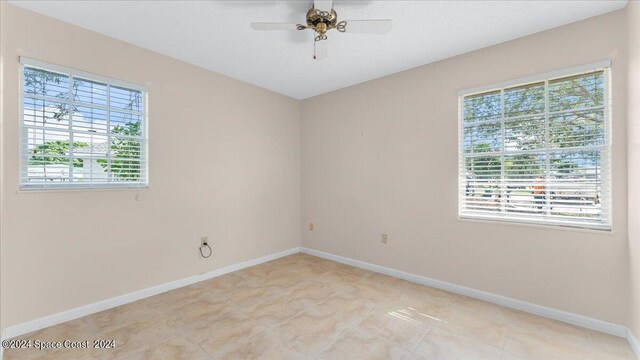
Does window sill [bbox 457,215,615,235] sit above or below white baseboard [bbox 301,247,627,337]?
above

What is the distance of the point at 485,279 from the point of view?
2799 mm

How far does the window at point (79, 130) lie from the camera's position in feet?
7.36

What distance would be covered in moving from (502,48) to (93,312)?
15.3 ft

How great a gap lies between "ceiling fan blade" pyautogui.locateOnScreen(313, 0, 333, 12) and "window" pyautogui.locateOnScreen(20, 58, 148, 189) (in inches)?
81.5

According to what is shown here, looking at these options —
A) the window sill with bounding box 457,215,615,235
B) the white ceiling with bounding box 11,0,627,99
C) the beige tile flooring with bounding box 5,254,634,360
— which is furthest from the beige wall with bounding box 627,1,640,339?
the beige tile flooring with bounding box 5,254,634,360

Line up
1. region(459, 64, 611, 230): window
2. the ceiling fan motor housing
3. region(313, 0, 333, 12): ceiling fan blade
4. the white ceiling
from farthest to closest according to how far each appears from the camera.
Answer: region(459, 64, 611, 230): window → the white ceiling → the ceiling fan motor housing → region(313, 0, 333, 12): ceiling fan blade

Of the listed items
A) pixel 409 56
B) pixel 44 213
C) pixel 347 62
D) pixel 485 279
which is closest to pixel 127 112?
pixel 44 213

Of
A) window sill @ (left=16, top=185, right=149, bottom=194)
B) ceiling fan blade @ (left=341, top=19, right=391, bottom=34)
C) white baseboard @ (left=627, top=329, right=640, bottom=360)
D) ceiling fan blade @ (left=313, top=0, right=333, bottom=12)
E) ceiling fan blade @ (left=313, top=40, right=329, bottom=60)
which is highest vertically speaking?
ceiling fan blade @ (left=313, top=0, right=333, bottom=12)

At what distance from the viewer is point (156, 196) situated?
296 cm

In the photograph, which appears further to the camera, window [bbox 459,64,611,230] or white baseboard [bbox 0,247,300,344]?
window [bbox 459,64,611,230]

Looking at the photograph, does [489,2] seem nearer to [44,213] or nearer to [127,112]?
[127,112]

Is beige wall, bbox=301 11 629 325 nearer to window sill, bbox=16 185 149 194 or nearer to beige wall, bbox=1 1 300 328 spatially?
beige wall, bbox=1 1 300 328

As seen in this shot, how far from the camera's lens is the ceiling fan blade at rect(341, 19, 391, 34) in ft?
6.50

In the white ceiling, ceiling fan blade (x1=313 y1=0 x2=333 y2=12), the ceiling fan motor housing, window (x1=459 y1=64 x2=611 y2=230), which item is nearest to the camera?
ceiling fan blade (x1=313 y1=0 x2=333 y2=12)
